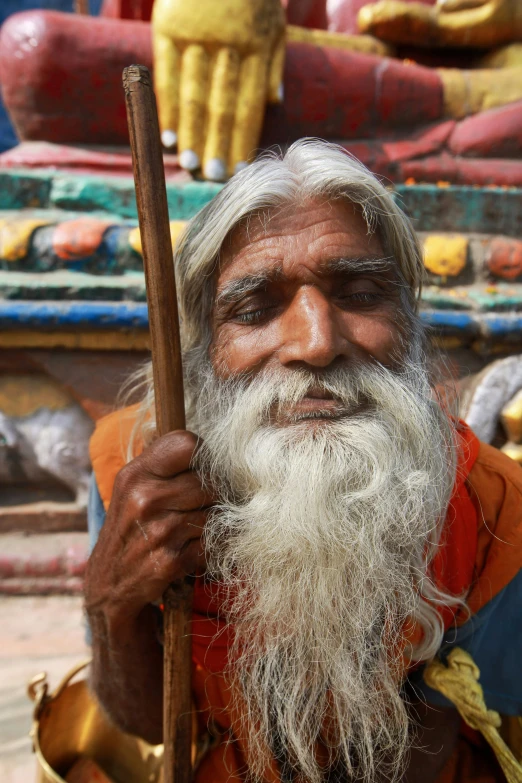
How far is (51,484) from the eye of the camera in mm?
2824

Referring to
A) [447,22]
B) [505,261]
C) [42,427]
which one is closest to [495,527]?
[42,427]

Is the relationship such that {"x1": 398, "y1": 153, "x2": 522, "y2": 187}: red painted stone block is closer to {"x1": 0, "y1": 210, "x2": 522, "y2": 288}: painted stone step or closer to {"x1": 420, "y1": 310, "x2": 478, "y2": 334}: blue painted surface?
{"x1": 0, "y1": 210, "x2": 522, "y2": 288}: painted stone step

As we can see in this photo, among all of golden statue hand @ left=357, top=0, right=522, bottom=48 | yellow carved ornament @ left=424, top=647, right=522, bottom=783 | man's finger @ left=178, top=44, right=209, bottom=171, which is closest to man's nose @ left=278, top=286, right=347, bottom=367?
yellow carved ornament @ left=424, top=647, right=522, bottom=783

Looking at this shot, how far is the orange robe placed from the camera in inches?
56.0

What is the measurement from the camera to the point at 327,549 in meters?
1.15

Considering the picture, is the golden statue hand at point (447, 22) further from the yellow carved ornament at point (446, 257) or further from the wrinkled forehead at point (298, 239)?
the wrinkled forehead at point (298, 239)

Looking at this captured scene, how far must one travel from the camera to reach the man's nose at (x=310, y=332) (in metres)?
1.22

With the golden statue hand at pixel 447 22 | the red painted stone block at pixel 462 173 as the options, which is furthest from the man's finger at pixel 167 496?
the golden statue hand at pixel 447 22

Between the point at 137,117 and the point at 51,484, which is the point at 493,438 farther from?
the point at 137,117

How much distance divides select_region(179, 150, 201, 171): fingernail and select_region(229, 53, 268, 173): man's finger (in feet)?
0.70

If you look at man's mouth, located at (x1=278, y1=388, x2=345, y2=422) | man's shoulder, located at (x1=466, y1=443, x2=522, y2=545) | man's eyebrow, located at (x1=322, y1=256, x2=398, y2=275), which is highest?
man's eyebrow, located at (x1=322, y1=256, x2=398, y2=275)

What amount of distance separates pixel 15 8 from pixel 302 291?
7872mm

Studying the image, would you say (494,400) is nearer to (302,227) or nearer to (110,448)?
(302,227)

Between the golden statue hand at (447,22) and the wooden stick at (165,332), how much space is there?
4126mm
